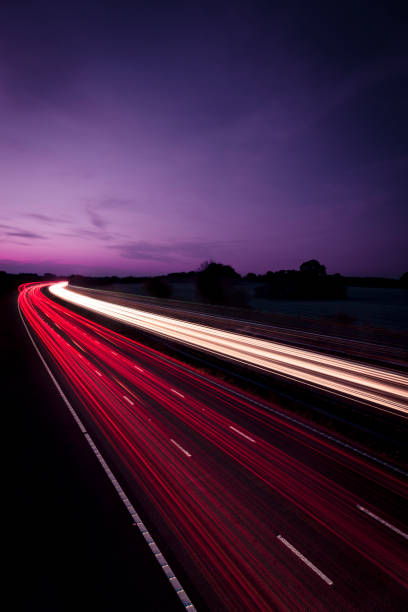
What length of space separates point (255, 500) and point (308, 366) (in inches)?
386

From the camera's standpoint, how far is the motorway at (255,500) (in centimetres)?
577

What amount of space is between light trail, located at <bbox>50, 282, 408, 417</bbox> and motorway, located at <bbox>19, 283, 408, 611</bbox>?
67 centimetres

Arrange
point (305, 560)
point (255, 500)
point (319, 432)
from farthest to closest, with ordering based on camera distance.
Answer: point (319, 432) → point (255, 500) → point (305, 560)

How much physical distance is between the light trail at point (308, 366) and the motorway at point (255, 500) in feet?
2.18

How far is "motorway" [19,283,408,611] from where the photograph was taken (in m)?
5.77

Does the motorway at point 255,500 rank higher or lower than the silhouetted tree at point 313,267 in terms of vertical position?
lower

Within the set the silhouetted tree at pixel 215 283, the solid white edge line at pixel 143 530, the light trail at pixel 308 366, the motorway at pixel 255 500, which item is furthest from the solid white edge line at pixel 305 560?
the silhouetted tree at pixel 215 283

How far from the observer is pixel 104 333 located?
2980 centimetres

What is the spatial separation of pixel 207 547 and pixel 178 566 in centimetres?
74

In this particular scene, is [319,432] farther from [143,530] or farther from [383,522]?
[143,530]

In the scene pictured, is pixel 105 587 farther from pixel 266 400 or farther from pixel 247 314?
pixel 247 314

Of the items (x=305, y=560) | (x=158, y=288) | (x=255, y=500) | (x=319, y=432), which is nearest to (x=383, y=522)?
(x=305, y=560)

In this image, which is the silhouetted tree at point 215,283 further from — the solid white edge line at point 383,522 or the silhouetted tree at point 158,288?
the solid white edge line at point 383,522

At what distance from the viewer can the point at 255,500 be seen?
7.87 meters
